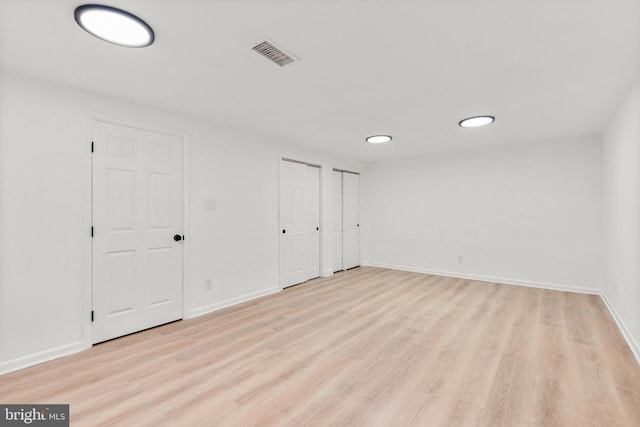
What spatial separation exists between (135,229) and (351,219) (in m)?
4.23

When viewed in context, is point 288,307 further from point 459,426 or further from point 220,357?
point 459,426

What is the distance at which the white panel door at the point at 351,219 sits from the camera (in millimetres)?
6008

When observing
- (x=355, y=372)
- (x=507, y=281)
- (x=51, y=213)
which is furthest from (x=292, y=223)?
(x=507, y=281)

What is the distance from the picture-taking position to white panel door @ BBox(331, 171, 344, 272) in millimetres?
5730

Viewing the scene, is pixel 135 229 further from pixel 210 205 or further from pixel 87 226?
pixel 210 205

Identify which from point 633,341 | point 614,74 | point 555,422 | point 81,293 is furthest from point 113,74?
point 633,341

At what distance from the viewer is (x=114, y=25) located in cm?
166

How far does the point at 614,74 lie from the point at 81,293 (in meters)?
4.97

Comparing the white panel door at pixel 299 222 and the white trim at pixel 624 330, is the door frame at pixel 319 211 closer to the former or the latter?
the white panel door at pixel 299 222

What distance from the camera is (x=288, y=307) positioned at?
11.9 feet

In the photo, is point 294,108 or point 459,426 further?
point 294,108

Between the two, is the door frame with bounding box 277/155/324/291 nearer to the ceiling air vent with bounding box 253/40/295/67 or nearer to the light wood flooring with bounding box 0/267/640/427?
the light wood flooring with bounding box 0/267/640/427

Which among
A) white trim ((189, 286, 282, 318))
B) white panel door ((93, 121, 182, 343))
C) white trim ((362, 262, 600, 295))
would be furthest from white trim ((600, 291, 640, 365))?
white panel door ((93, 121, 182, 343))

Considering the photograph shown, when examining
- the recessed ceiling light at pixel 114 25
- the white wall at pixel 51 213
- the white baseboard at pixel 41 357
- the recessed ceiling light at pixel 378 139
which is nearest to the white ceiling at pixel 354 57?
the recessed ceiling light at pixel 114 25
